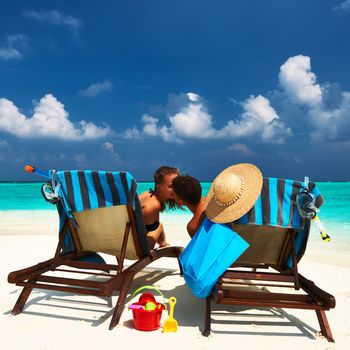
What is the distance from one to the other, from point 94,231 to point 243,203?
1517mm

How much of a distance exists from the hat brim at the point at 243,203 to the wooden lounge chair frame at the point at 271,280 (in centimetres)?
48

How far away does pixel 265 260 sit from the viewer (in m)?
3.47

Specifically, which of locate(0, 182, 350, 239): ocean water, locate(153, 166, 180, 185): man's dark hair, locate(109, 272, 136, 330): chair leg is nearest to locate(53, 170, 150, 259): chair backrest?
locate(109, 272, 136, 330): chair leg

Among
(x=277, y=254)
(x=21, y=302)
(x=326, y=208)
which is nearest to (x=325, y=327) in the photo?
(x=277, y=254)

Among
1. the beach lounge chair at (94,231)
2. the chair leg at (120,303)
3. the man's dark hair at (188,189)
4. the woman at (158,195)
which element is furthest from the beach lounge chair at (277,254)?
the woman at (158,195)

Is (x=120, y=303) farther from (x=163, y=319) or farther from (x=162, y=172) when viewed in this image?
(x=162, y=172)

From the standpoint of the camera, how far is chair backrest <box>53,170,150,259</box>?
3156 mm

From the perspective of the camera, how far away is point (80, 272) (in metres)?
3.36

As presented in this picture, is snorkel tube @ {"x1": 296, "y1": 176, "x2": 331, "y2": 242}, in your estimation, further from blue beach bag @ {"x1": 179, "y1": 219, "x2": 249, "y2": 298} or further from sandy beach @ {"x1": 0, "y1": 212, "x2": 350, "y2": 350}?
→ sandy beach @ {"x1": 0, "y1": 212, "x2": 350, "y2": 350}

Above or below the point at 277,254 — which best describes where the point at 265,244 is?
above

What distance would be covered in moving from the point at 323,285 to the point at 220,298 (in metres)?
2.42

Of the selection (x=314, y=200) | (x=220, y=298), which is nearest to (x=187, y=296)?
(x=220, y=298)

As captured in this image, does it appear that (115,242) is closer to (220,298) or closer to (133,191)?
(133,191)

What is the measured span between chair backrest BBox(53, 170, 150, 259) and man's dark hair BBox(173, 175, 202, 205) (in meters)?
0.55
